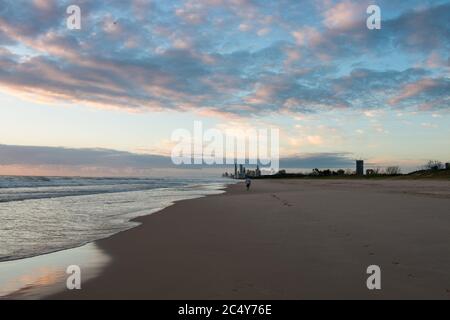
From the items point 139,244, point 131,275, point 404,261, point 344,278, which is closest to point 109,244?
point 139,244

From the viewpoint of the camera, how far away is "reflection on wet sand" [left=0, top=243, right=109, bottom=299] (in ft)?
20.0

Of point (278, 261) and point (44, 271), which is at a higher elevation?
point (278, 261)

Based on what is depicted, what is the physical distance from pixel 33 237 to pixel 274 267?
763 centimetres

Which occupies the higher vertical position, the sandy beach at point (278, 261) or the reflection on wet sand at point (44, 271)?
the sandy beach at point (278, 261)

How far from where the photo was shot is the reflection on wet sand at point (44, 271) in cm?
611

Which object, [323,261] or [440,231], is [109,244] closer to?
[323,261]

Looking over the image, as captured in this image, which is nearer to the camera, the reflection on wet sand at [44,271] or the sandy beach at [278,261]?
the sandy beach at [278,261]

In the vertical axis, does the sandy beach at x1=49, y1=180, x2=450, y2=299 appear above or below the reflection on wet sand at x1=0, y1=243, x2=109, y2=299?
above

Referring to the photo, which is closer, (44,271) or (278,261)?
(44,271)

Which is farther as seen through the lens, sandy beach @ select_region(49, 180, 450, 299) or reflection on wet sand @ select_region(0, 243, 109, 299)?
reflection on wet sand @ select_region(0, 243, 109, 299)

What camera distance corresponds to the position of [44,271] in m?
7.35
